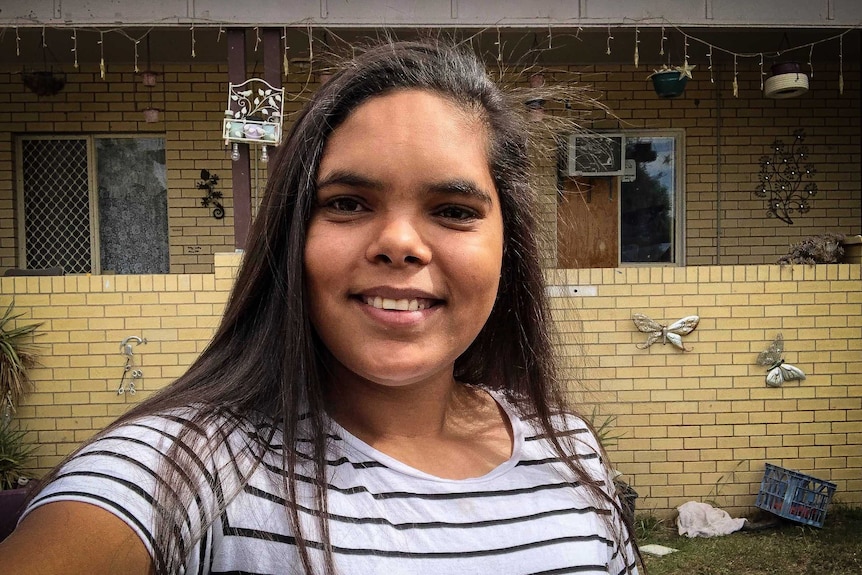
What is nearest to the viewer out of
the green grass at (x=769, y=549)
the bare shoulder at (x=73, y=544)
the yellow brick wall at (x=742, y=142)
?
the bare shoulder at (x=73, y=544)

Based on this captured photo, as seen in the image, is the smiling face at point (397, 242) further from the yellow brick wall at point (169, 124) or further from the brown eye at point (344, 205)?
the yellow brick wall at point (169, 124)

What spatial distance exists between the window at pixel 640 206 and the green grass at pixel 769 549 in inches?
98.2

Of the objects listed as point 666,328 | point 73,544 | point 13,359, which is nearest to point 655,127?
point 666,328

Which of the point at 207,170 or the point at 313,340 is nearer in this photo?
the point at 313,340

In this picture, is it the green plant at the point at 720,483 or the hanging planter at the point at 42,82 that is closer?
the green plant at the point at 720,483

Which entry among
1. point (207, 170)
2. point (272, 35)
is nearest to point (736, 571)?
point (272, 35)

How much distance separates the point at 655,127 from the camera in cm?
629

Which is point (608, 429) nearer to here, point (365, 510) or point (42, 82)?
point (365, 510)

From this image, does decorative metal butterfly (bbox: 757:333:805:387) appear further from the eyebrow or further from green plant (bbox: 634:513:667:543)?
the eyebrow

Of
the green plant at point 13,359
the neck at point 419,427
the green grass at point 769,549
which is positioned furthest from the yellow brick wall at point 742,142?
the neck at point 419,427

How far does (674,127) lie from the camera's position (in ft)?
20.7

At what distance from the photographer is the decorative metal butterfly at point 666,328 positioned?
189 inches

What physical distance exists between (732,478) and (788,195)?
113 inches

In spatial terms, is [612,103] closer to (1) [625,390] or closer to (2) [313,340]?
(1) [625,390]
